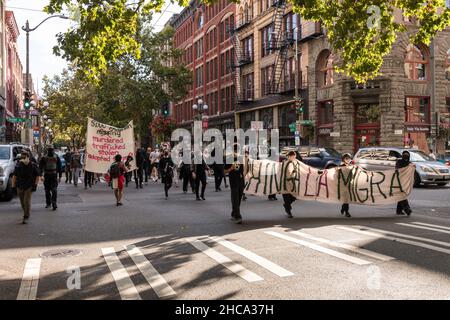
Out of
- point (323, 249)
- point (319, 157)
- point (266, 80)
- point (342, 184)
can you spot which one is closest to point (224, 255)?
point (323, 249)

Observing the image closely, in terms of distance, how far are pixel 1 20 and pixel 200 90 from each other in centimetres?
2376

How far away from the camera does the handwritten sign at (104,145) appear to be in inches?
797

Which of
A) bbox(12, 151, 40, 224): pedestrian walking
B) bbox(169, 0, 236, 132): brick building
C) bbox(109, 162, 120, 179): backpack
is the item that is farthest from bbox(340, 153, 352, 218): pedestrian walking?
bbox(169, 0, 236, 132): brick building

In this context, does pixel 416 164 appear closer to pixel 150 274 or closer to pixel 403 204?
pixel 403 204

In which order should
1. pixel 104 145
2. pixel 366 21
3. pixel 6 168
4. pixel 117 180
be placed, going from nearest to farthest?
1. pixel 117 180
2. pixel 366 21
3. pixel 6 168
4. pixel 104 145

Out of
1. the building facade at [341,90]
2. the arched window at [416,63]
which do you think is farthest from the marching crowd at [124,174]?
the arched window at [416,63]

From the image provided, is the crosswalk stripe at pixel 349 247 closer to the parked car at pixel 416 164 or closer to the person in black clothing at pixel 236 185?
the person in black clothing at pixel 236 185

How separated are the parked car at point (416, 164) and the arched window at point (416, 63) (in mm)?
12313

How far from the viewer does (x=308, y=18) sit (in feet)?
50.3

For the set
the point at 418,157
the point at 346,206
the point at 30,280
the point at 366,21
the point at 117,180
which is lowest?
the point at 30,280

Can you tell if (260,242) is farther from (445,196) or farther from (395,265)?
(445,196)

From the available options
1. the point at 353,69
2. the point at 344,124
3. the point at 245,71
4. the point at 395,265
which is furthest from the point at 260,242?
the point at 245,71

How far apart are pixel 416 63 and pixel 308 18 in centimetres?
1954

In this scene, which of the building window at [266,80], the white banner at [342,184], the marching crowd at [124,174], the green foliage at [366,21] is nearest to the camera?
the marching crowd at [124,174]
